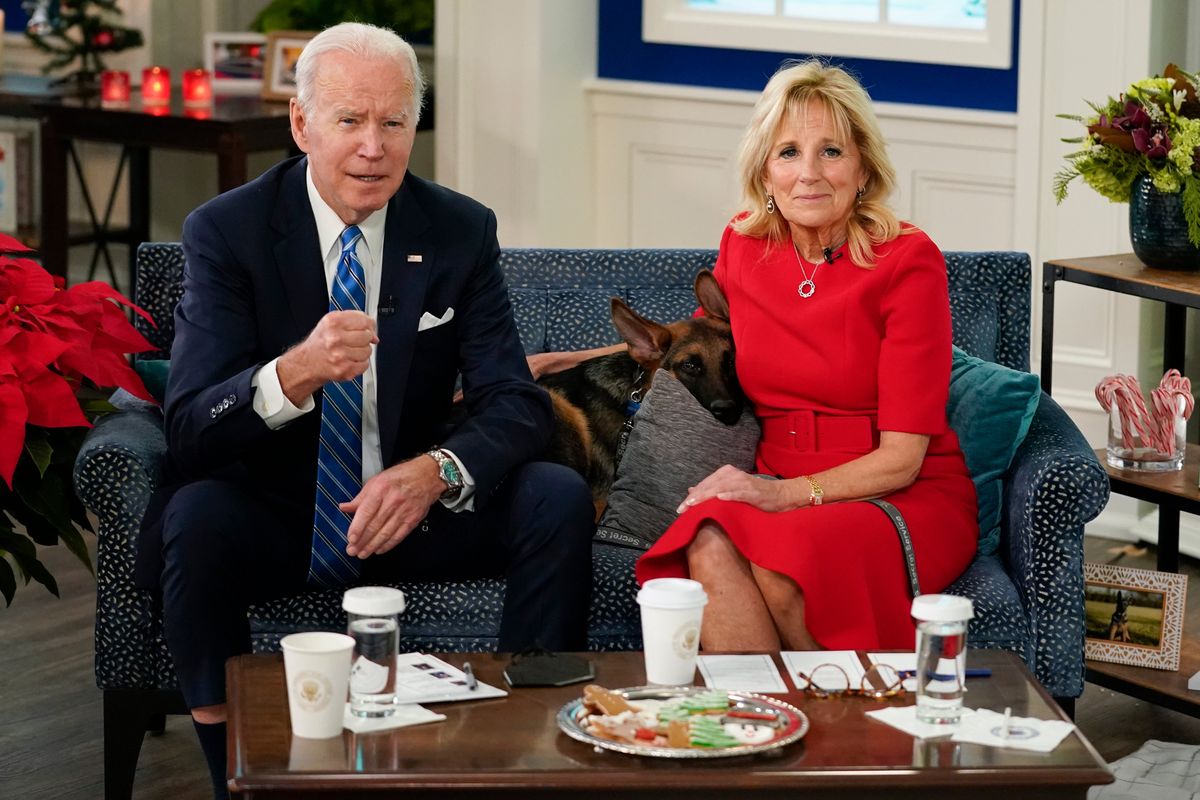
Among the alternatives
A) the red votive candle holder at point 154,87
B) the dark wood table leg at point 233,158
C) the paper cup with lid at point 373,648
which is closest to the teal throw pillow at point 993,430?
the paper cup with lid at point 373,648

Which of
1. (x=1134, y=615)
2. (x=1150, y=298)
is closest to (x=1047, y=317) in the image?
(x=1150, y=298)

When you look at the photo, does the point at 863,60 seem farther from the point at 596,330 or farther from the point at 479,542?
the point at 479,542

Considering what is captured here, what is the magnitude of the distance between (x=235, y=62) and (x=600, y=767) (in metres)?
4.28

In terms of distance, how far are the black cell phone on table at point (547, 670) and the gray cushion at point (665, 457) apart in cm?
71

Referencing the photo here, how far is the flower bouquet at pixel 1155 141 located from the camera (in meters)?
3.35

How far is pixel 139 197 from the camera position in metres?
5.84

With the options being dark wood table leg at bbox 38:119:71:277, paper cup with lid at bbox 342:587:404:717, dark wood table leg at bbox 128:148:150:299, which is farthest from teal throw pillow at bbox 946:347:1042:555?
dark wood table leg at bbox 128:148:150:299

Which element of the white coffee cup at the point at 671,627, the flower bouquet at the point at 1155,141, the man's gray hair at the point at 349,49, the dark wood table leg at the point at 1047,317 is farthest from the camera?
the dark wood table leg at the point at 1047,317

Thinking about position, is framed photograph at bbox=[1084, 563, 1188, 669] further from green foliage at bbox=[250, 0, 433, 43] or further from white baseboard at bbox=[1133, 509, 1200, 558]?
green foliage at bbox=[250, 0, 433, 43]

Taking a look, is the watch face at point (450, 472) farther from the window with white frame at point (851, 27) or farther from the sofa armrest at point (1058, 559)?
the window with white frame at point (851, 27)

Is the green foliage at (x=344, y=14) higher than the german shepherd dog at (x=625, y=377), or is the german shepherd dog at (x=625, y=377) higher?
the green foliage at (x=344, y=14)

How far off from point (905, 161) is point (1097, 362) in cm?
82

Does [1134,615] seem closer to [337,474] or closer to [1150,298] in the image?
[1150,298]

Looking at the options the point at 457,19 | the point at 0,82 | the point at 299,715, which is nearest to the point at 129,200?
the point at 0,82
